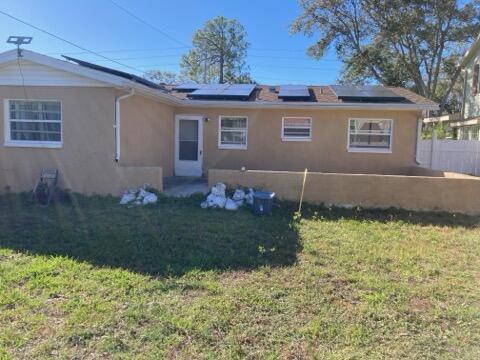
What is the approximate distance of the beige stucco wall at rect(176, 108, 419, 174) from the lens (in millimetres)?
12750

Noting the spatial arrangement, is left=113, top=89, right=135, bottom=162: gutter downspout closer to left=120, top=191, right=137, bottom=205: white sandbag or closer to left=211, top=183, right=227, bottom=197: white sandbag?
left=120, top=191, right=137, bottom=205: white sandbag

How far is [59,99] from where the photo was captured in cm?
994

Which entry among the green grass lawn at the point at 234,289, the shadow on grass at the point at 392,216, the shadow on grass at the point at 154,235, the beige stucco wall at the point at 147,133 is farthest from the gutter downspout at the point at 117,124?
the shadow on grass at the point at 392,216

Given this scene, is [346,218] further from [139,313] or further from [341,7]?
[341,7]

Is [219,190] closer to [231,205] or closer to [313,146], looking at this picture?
[231,205]

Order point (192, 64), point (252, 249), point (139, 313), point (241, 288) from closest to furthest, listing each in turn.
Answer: point (139, 313), point (241, 288), point (252, 249), point (192, 64)

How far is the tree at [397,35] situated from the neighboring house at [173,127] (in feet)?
41.6

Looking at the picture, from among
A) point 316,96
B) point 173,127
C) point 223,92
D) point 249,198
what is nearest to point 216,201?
point 249,198

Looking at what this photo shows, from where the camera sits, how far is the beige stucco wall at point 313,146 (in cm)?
1275

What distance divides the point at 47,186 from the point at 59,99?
2.28 m

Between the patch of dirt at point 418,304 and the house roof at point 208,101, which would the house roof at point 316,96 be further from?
the patch of dirt at point 418,304

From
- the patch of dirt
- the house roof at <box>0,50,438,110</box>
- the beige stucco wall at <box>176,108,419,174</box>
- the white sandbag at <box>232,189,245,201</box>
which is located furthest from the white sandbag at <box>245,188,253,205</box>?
the patch of dirt

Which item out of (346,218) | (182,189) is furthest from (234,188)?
(346,218)

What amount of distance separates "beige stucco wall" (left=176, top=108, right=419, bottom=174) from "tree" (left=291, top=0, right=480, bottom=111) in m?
14.4
